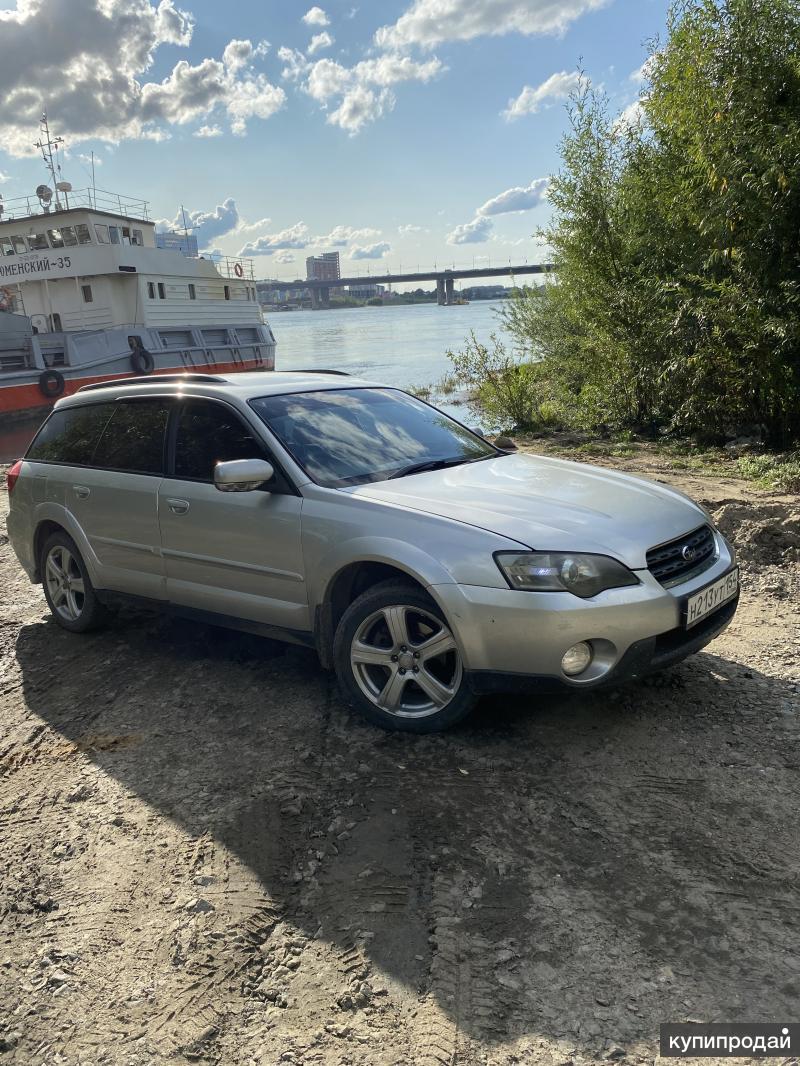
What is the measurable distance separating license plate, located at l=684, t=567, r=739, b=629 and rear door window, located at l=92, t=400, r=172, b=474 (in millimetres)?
2871

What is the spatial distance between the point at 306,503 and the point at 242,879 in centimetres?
170

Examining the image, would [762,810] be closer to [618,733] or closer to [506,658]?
[618,733]

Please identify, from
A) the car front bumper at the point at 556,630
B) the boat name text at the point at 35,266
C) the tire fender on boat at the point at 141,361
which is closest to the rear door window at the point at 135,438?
the car front bumper at the point at 556,630

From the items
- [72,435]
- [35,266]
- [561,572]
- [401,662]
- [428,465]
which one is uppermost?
[35,266]

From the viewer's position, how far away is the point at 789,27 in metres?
8.10

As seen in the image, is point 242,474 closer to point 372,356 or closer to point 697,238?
point 697,238

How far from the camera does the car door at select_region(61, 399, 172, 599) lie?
453 cm

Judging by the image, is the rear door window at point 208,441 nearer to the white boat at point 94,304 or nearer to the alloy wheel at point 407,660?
the alloy wheel at point 407,660

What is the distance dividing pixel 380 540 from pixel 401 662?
54 cm

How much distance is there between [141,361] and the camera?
2505 cm

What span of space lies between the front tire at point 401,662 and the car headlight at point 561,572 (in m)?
0.38

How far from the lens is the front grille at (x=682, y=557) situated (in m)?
3.35

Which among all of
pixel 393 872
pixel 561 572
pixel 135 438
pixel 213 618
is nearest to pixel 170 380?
pixel 135 438

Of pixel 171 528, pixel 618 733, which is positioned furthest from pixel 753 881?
pixel 171 528
